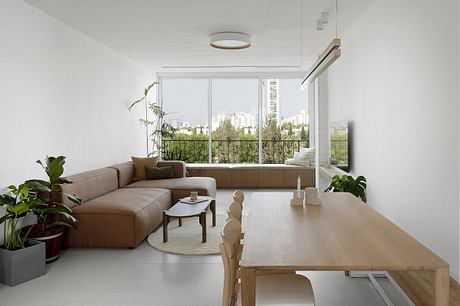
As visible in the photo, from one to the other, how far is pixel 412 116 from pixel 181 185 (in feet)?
13.0

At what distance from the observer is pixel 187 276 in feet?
12.1

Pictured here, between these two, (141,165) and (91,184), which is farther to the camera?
(141,165)

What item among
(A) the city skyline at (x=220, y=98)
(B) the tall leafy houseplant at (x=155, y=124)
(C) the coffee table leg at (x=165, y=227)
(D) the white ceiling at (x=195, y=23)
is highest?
(D) the white ceiling at (x=195, y=23)

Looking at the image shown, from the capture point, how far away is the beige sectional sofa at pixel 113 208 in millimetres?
4512

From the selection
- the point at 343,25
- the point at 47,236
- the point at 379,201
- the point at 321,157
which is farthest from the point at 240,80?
the point at 47,236

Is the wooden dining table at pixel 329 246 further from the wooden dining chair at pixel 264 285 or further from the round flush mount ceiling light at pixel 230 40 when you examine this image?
the round flush mount ceiling light at pixel 230 40

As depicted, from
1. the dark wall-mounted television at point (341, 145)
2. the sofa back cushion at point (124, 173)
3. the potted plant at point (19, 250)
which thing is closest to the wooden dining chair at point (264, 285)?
the potted plant at point (19, 250)

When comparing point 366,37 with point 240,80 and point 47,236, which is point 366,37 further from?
point 240,80

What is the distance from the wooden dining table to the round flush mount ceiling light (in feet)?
11.5

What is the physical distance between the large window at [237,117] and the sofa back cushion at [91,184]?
3.76 metres

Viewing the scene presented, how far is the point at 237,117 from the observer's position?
10117mm

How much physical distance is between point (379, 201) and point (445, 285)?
2.83 metres

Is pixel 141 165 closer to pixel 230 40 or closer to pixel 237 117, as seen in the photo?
pixel 230 40

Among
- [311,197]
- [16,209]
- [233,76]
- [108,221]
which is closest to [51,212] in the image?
[16,209]
